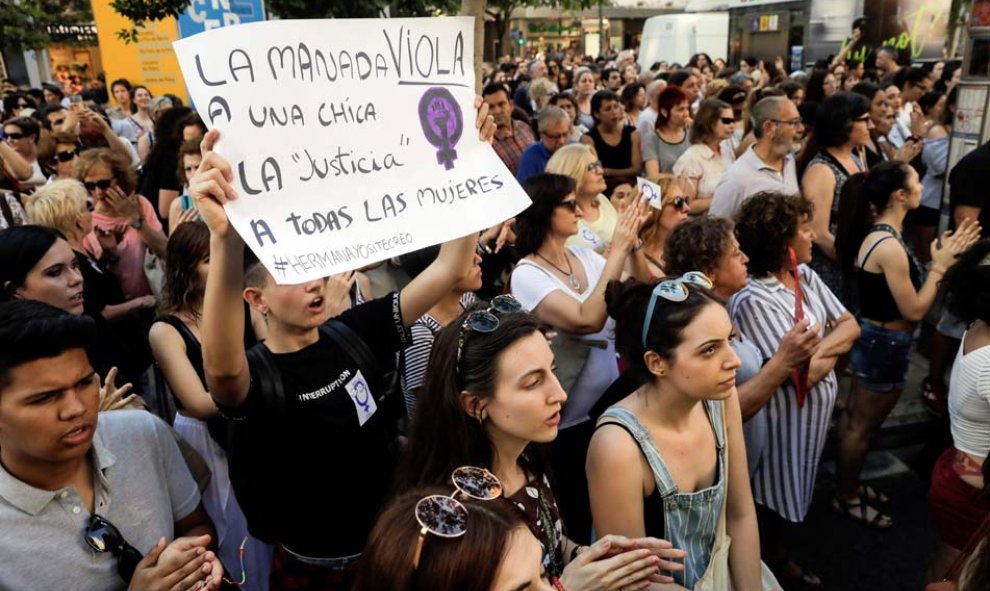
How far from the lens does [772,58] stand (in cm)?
1655

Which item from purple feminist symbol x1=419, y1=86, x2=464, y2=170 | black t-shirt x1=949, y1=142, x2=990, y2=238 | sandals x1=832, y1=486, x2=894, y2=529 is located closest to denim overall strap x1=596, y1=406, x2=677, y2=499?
purple feminist symbol x1=419, y1=86, x2=464, y2=170

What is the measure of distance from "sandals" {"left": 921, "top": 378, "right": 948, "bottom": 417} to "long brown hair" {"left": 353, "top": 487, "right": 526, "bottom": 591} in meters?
4.40

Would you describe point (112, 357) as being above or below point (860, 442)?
above

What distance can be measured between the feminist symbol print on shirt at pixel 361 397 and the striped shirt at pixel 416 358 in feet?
2.40

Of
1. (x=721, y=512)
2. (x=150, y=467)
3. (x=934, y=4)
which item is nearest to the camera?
(x=150, y=467)

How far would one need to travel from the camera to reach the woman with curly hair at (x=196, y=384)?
2.73 meters

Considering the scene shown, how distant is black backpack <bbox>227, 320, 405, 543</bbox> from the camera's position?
2131 millimetres

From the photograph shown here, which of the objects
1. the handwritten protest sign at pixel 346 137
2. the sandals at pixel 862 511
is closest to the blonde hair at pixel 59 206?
the handwritten protest sign at pixel 346 137

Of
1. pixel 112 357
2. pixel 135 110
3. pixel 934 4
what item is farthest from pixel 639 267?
pixel 934 4

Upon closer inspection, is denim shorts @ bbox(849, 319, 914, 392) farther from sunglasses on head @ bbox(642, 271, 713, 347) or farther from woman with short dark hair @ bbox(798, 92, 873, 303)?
sunglasses on head @ bbox(642, 271, 713, 347)

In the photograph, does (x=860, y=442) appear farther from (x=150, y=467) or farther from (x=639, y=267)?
(x=150, y=467)

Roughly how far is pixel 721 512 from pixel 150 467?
175 cm

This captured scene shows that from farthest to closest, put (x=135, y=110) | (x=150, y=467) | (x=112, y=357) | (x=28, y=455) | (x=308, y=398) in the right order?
(x=135, y=110), (x=112, y=357), (x=308, y=398), (x=150, y=467), (x=28, y=455)

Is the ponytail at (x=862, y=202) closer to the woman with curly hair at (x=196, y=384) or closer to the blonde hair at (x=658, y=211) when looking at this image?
the blonde hair at (x=658, y=211)
